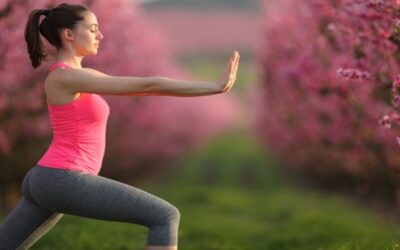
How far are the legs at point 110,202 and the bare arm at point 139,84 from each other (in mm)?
709

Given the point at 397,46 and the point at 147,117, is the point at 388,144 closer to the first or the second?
the point at 397,46

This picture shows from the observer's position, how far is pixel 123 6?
20.0 m

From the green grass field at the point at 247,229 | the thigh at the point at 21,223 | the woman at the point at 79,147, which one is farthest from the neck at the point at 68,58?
→ the green grass field at the point at 247,229

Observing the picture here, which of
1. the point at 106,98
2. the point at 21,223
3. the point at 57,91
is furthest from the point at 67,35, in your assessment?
the point at 106,98

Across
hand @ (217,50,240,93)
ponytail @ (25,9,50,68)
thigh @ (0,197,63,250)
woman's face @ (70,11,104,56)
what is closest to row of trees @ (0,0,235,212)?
ponytail @ (25,9,50,68)

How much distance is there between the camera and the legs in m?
5.83

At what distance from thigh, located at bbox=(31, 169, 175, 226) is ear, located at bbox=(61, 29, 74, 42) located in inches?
47.3

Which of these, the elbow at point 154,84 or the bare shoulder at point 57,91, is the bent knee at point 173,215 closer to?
the elbow at point 154,84

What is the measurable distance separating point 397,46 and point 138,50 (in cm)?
1514

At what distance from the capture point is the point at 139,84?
5.87 meters

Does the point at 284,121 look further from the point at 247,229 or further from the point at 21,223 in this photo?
the point at 21,223

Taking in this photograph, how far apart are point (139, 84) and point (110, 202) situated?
0.96 meters

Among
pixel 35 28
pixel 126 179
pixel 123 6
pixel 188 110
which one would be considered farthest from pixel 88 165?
pixel 188 110

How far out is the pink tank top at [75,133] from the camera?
6.02m
